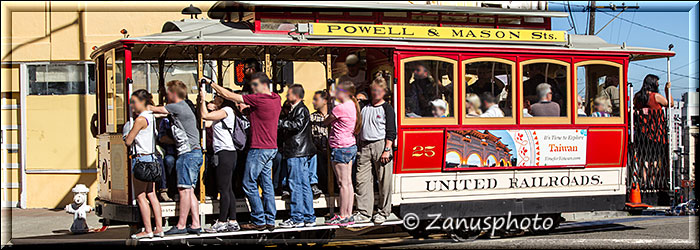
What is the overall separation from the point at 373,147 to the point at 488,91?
182 centimetres

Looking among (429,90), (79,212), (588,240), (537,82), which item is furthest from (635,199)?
Result: (79,212)

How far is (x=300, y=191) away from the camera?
9.41m

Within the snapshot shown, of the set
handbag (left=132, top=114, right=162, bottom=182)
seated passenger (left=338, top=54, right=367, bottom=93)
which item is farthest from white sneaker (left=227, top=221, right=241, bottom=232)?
seated passenger (left=338, top=54, right=367, bottom=93)

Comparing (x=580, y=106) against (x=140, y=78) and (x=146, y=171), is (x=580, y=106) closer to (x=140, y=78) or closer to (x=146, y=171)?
(x=146, y=171)

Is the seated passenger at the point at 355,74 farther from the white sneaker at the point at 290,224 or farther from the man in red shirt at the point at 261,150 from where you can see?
the white sneaker at the point at 290,224

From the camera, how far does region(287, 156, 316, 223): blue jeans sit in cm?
937

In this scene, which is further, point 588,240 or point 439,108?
point 588,240

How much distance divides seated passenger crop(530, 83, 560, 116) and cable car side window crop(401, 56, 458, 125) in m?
1.20

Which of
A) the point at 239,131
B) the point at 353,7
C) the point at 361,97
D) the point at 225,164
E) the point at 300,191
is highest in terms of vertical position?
→ the point at 353,7

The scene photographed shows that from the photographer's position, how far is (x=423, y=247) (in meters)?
10.2

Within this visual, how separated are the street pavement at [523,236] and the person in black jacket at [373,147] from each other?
2.54 feet

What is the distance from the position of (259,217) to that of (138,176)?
1444mm

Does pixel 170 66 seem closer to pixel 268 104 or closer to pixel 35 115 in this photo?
pixel 268 104

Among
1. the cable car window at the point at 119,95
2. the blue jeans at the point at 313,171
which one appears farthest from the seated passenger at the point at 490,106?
the cable car window at the point at 119,95
